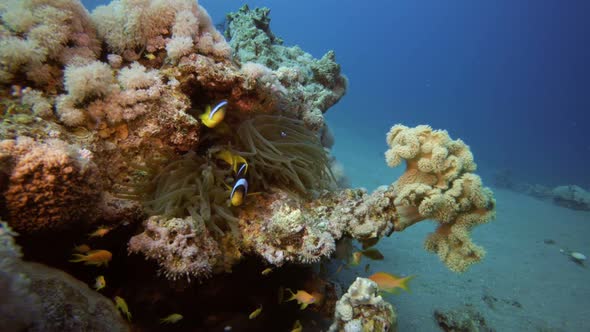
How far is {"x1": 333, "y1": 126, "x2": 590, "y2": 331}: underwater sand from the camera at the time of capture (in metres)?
5.64

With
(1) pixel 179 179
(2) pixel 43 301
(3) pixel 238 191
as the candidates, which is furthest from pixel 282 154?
(2) pixel 43 301

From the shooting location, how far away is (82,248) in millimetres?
2430

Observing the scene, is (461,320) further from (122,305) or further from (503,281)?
(122,305)

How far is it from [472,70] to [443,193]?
117680 mm

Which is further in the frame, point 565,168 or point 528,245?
point 565,168

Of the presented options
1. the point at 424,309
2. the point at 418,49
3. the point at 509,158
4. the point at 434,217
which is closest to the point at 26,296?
the point at 434,217

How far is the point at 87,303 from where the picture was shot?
2.14 m

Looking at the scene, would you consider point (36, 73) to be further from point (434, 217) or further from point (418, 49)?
point (418, 49)

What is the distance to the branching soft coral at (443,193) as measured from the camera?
3211 mm

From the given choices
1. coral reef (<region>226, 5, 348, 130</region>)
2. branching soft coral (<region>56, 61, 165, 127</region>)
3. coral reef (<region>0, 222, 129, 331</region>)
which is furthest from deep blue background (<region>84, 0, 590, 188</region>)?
coral reef (<region>0, 222, 129, 331</region>)

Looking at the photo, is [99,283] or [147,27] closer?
[99,283]

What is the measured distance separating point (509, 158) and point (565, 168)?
6090mm

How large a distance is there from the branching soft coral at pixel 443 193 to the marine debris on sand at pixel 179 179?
0.6 inches

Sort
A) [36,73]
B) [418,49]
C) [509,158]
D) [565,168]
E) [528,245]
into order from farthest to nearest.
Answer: [418,49]
[509,158]
[565,168]
[528,245]
[36,73]
